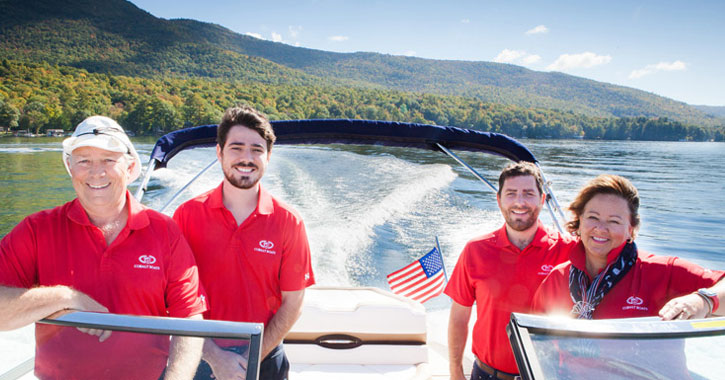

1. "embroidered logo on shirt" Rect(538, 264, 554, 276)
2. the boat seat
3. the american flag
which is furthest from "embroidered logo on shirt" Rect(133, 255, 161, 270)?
the american flag

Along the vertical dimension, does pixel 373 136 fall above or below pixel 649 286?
above

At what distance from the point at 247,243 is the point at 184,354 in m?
0.76

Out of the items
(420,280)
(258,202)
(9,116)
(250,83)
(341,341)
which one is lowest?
(420,280)

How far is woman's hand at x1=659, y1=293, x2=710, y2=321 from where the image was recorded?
1177 millimetres

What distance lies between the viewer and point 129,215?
1.37 m

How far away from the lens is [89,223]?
4.31 ft

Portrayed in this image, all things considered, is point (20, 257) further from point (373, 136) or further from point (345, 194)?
point (345, 194)

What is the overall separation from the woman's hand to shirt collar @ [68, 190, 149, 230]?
1520mm

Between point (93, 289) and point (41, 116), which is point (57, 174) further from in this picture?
point (41, 116)

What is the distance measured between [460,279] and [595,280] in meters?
0.54

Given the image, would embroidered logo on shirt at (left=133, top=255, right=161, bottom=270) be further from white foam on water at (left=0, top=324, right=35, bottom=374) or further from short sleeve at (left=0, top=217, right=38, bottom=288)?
white foam on water at (left=0, top=324, right=35, bottom=374)

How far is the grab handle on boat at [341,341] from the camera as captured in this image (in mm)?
2758

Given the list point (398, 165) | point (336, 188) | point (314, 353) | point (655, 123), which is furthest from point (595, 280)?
point (655, 123)

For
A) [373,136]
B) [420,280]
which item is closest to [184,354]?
[373,136]
